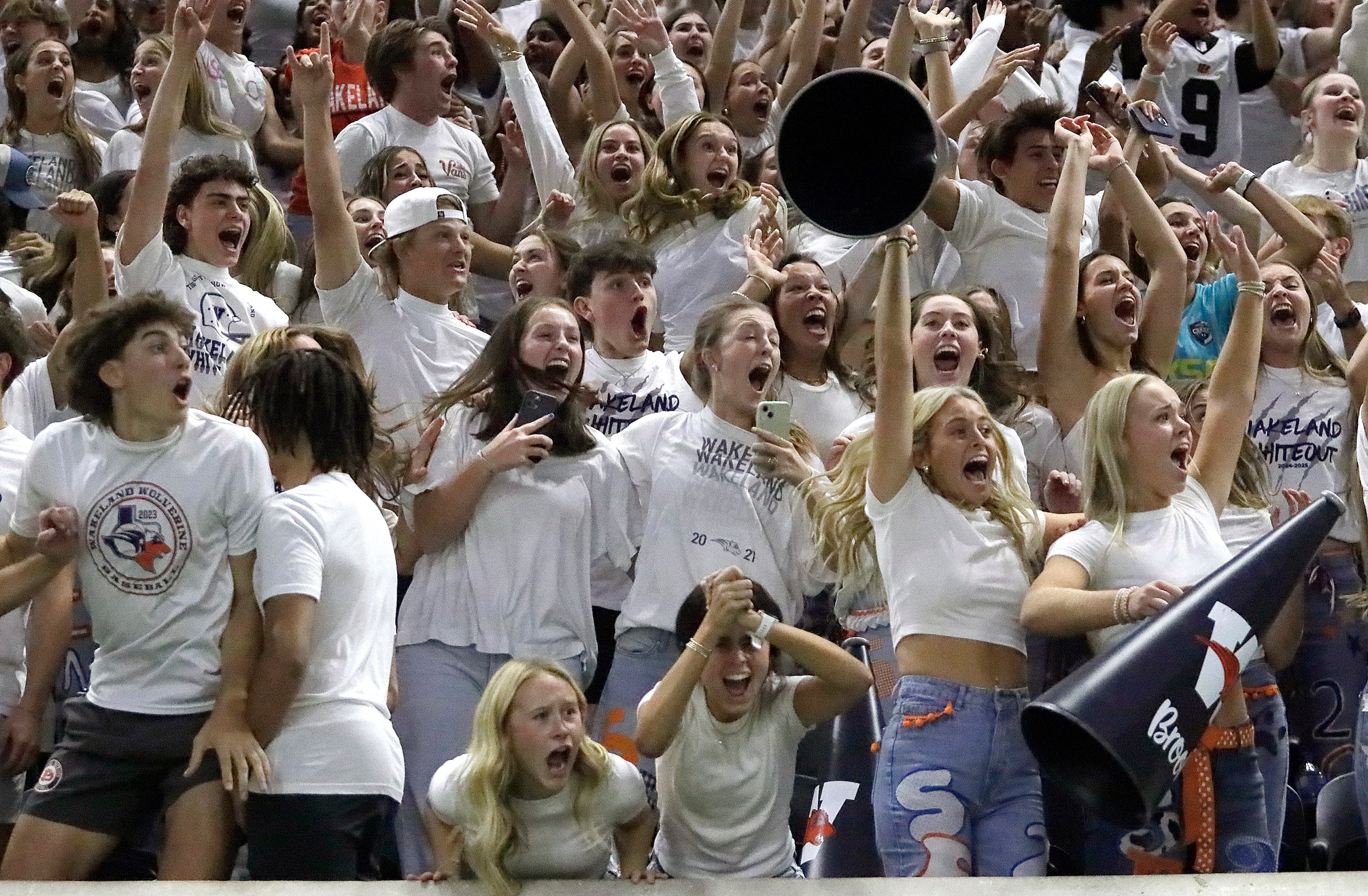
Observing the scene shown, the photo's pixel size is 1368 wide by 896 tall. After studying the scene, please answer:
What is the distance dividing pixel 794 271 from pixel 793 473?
83 cm

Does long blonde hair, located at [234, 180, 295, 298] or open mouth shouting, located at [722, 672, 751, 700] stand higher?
long blonde hair, located at [234, 180, 295, 298]

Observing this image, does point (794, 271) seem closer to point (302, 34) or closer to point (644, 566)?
point (644, 566)

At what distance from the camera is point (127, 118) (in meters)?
7.52

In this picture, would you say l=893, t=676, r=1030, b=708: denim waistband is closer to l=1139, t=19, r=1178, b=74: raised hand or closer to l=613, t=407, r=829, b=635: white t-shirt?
l=613, t=407, r=829, b=635: white t-shirt

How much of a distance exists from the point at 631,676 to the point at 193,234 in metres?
1.74

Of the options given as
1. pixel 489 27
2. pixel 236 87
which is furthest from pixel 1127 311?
pixel 236 87

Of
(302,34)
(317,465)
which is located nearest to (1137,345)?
(317,465)

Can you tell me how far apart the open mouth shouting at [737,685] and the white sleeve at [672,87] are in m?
2.96

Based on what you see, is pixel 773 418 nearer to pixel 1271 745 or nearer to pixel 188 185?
pixel 1271 745

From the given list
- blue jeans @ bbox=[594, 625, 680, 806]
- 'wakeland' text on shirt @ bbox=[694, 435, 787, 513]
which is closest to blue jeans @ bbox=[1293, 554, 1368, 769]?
'wakeland' text on shirt @ bbox=[694, 435, 787, 513]

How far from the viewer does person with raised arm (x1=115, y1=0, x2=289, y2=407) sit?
4.89 metres

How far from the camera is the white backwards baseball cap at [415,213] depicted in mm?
5270

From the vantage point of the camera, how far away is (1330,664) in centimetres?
492

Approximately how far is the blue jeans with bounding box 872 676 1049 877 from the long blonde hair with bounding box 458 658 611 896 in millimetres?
590
